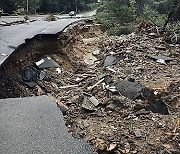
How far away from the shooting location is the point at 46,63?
7.66 meters

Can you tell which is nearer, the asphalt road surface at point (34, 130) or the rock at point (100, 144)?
the asphalt road surface at point (34, 130)

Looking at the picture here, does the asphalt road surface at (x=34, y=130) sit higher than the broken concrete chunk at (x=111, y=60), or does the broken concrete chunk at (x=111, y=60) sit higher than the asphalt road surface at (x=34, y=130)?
the asphalt road surface at (x=34, y=130)

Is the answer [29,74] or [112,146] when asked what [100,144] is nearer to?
[112,146]

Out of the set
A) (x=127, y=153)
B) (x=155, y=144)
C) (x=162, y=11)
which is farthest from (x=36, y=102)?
(x=162, y=11)

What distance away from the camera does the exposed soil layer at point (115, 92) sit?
13.8ft

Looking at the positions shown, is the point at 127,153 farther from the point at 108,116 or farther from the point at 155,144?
the point at 108,116

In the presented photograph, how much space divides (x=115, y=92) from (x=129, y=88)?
329 millimetres

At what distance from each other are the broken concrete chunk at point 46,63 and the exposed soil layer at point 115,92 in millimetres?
162

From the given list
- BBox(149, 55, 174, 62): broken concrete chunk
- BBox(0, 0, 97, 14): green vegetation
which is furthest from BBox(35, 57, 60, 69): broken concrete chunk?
BBox(0, 0, 97, 14): green vegetation

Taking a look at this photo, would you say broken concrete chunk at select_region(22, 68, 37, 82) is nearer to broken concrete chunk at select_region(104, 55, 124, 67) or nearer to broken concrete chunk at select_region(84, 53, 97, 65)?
broken concrete chunk at select_region(104, 55, 124, 67)

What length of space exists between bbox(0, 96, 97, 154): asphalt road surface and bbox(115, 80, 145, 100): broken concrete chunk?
193 cm

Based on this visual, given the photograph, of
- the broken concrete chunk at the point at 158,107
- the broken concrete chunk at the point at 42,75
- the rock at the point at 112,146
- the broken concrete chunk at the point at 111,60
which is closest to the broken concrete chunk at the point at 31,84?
the broken concrete chunk at the point at 42,75

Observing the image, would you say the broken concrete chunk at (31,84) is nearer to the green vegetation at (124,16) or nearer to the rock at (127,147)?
the rock at (127,147)

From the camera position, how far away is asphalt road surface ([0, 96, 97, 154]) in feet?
10.4
